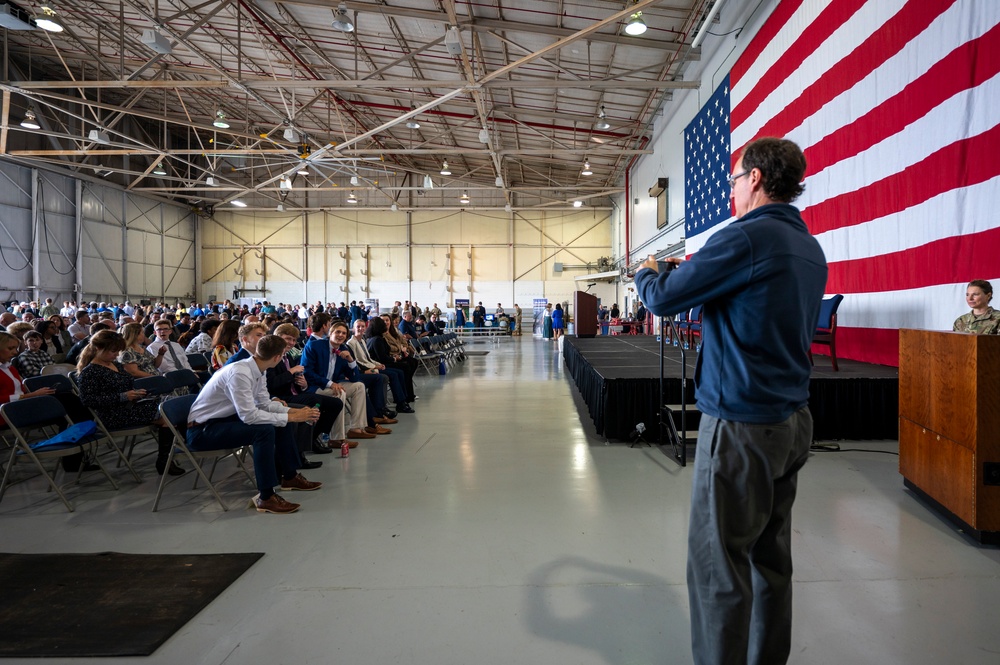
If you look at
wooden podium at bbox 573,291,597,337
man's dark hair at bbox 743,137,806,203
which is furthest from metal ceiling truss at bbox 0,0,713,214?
man's dark hair at bbox 743,137,806,203

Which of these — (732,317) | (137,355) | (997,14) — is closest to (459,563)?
(732,317)

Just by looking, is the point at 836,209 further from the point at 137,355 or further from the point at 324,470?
the point at 137,355

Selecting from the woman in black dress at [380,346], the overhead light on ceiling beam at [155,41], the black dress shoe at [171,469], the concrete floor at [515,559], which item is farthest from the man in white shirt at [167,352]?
the overhead light on ceiling beam at [155,41]

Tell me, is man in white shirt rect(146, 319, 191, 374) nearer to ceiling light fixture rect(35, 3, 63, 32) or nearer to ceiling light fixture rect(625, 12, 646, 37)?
ceiling light fixture rect(35, 3, 63, 32)

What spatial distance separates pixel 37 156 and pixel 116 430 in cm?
1799

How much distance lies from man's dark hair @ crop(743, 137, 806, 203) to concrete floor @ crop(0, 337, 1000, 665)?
1508 mm

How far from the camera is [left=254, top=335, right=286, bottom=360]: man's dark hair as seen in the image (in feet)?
10.9

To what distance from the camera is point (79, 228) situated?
60.0ft

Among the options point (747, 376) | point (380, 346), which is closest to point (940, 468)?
point (747, 376)

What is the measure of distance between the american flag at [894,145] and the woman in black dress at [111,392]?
6.47 m

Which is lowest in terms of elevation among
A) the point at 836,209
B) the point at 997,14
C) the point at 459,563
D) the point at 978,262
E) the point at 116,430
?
the point at 459,563

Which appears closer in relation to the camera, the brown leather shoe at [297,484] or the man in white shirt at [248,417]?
the man in white shirt at [248,417]

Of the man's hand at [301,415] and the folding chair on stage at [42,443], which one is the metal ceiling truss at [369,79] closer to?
the man's hand at [301,415]

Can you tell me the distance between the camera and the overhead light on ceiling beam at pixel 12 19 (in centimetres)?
776
